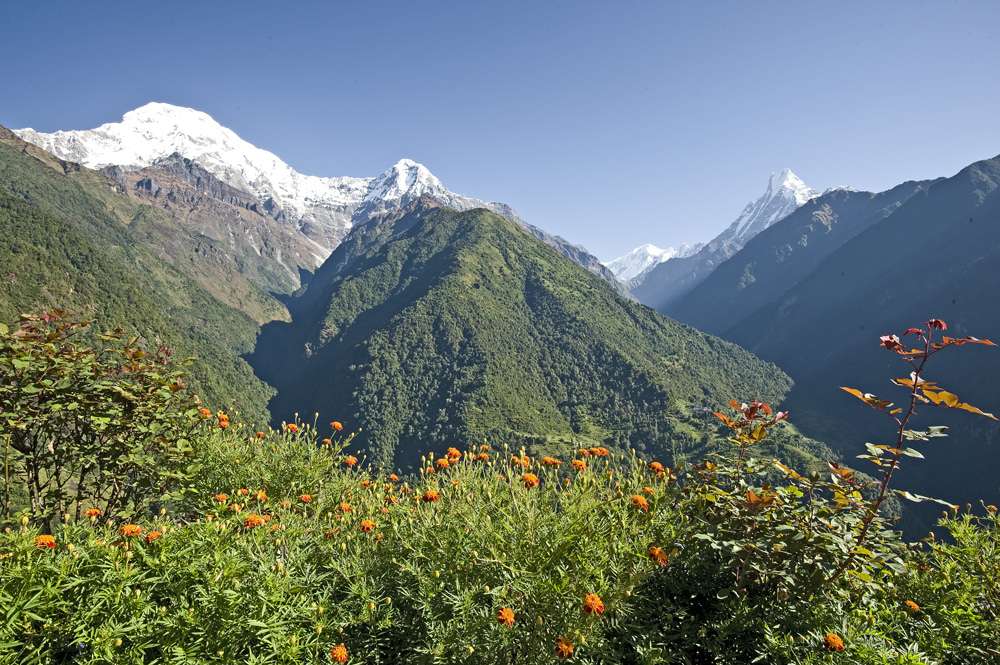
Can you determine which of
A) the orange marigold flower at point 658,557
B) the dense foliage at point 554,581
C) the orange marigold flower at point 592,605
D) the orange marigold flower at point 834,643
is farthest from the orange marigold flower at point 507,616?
the orange marigold flower at point 834,643

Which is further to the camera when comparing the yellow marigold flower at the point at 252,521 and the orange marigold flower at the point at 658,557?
the yellow marigold flower at the point at 252,521

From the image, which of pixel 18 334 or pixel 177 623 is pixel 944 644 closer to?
pixel 177 623

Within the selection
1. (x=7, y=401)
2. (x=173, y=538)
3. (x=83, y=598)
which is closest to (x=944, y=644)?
A: (x=173, y=538)

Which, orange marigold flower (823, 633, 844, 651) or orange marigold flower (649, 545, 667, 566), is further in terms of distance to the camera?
orange marigold flower (649, 545, 667, 566)

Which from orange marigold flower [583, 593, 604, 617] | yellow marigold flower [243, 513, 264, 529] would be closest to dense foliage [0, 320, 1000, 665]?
orange marigold flower [583, 593, 604, 617]

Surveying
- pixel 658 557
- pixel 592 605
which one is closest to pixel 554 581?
pixel 592 605

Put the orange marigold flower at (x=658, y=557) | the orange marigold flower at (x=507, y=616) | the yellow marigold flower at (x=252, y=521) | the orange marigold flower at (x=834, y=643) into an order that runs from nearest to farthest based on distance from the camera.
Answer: the orange marigold flower at (x=834, y=643) → the orange marigold flower at (x=507, y=616) → the orange marigold flower at (x=658, y=557) → the yellow marigold flower at (x=252, y=521)

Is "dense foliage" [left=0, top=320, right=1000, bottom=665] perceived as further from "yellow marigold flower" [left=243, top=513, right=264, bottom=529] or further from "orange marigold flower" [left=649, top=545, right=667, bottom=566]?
"yellow marigold flower" [left=243, top=513, right=264, bottom=529]

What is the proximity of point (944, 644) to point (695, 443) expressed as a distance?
154 m

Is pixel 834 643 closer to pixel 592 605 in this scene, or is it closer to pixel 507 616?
pixel 592 605

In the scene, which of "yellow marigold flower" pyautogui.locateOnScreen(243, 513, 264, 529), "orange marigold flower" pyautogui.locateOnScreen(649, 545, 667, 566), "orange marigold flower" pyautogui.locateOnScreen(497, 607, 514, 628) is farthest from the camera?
"yellow marigold flower" pyautogui.locateOnScreen(243, 513, 264, 529)

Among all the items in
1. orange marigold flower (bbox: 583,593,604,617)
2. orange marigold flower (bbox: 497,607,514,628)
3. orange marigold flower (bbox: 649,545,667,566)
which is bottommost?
orange marigold flower (bbox: 497,607,514,628)

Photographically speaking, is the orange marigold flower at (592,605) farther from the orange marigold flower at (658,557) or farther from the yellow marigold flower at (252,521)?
the yellow marigold flower at (252,521)

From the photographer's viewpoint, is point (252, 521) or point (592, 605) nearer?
point (592, 605)
